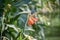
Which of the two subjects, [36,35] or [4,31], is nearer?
[4,31]

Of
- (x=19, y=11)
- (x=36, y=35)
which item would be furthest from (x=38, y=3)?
(x=19, y=11)

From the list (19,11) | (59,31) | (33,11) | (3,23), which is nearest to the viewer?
(3,23)

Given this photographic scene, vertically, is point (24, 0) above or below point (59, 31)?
below

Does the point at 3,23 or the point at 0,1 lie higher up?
the point at 0,1

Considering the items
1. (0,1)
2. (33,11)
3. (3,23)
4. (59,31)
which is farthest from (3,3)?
(59,31)

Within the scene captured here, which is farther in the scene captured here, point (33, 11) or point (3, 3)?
point (33, 11)

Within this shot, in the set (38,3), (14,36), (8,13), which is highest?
(38,3)

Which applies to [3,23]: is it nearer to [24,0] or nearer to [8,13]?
[8,13]

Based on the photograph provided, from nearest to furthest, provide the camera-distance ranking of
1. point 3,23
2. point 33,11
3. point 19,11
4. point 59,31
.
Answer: point 3,23 → point 19,11 → point 33,11 → point 59,31

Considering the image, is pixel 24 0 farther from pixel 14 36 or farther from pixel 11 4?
pixel 14 36
